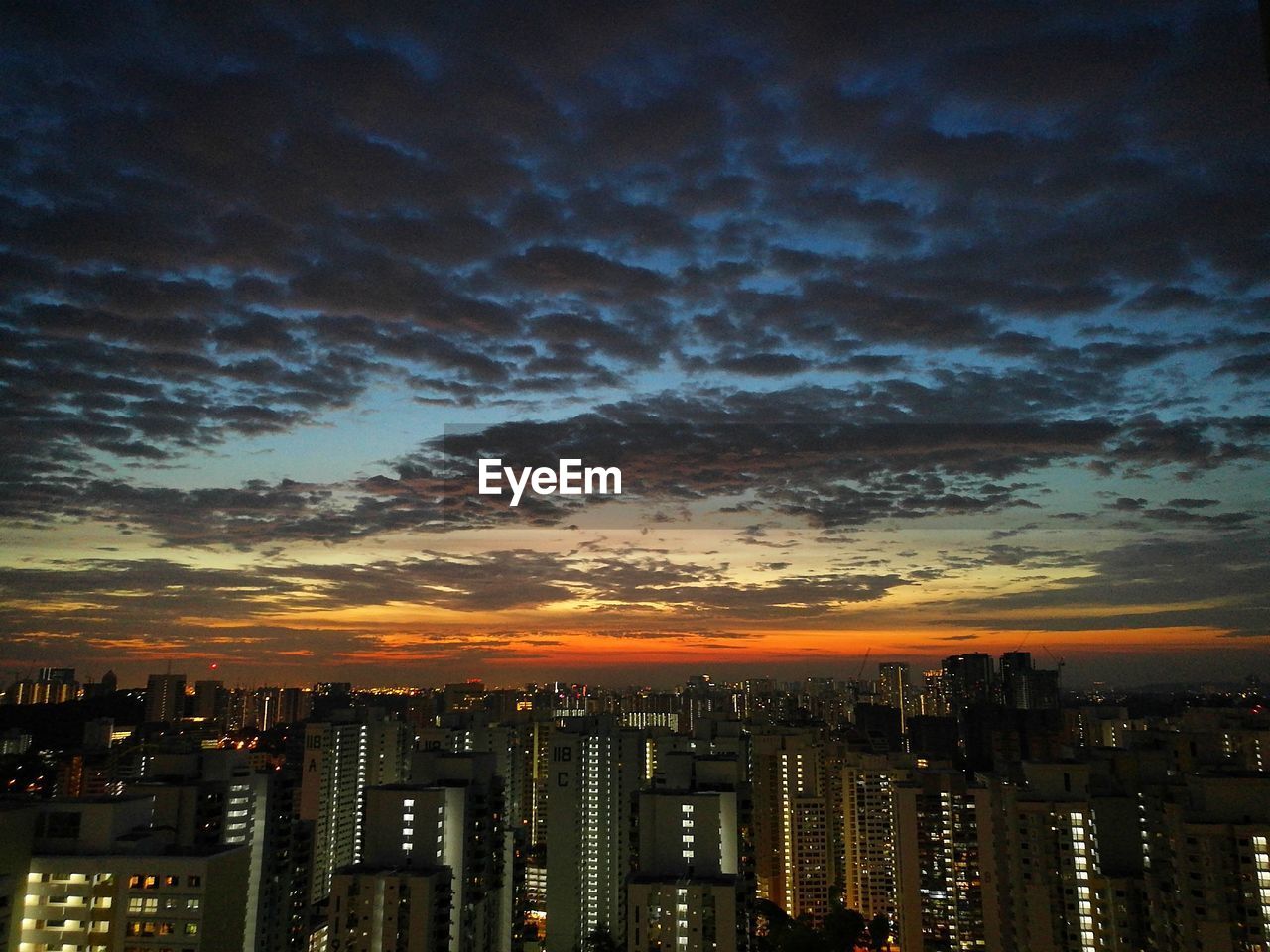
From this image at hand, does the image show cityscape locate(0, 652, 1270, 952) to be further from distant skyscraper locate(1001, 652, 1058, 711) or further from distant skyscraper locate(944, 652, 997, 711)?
distant skyscraper locate(944, 652, 997, 711)

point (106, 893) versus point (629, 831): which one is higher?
point (106, 893)

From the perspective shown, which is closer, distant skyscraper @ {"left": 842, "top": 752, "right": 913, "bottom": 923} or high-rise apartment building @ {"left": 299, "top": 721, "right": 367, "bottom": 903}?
high-rise apartment building @ {"left": 299, "top": 721, "right": 367, "bottom": 903}

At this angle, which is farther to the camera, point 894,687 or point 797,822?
point 894,687

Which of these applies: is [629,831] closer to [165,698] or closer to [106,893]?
[106,893]

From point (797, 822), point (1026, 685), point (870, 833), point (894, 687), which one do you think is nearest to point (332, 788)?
point (797, 822)

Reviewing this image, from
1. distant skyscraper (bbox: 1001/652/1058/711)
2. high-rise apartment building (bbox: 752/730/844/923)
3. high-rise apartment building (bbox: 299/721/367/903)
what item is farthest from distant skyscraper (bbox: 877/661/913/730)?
high-rise apartment building (bbox: 299/721/367/903)

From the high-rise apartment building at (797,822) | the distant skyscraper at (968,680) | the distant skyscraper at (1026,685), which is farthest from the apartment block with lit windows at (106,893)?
the distant skyscraper at (968,680)

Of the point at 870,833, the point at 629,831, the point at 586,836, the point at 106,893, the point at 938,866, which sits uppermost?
the point at 106,893

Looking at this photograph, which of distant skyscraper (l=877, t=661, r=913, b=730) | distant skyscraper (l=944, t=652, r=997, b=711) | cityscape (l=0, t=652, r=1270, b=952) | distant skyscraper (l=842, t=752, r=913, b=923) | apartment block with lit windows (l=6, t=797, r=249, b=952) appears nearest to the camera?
apartment block with lit windows (l=6, t=797, r=249, b=952)

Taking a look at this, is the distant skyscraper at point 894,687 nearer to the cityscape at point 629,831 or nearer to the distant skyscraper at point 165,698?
the cityscape at point 629,831
